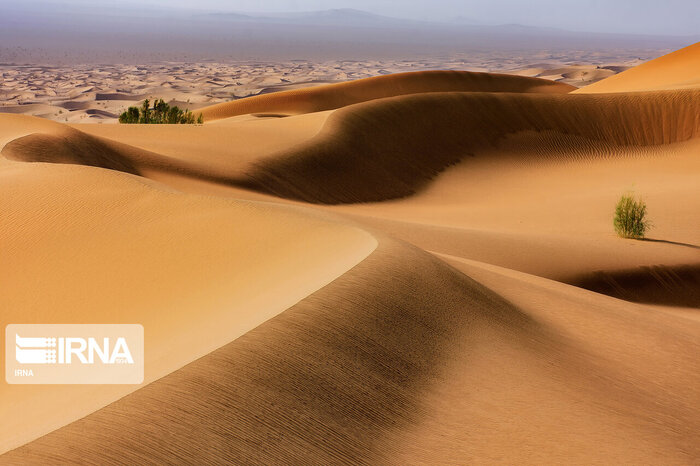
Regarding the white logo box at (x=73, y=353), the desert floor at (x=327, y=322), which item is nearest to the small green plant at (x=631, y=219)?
the desert floor at (x=327, y=322)

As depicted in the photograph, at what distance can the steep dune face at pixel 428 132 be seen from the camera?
936 inches

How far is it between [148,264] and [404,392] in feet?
12.5

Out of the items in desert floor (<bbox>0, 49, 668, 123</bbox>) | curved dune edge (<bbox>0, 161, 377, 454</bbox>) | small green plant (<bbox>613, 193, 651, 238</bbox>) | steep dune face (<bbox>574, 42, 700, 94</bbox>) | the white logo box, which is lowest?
desert floor (<bbox>0, 49, 668, 123</bbox>)

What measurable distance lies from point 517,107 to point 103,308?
29.4m

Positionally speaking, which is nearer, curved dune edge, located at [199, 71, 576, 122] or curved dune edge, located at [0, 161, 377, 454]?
curved dune edge, located at [0, 161, 377, 454]

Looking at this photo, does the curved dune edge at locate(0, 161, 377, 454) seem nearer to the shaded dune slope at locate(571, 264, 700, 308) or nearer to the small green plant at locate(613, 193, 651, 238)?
the shaded dune slope at locate(571, 264, 700, 308)

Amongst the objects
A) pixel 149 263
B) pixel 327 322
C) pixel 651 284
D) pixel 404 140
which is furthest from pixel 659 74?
pixel 327 322

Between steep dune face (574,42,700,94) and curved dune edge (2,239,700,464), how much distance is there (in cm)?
4448

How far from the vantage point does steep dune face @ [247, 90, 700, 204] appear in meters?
23.8

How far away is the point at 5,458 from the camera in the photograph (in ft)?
13.1

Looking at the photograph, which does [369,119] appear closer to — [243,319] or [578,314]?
[578,314]

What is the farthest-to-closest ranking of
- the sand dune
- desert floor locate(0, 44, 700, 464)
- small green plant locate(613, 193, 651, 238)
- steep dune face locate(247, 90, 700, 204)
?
steep dune face locate(247, 90, 700, 204) → small green plant locate(613, 193, 651, 238) → the sand dune → desert floor locate(0, 44, 700, 464)

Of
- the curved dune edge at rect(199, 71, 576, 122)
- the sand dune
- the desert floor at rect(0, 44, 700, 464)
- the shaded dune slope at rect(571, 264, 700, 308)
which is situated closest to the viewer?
the desert floor at rect(0, 44, 700, 464)

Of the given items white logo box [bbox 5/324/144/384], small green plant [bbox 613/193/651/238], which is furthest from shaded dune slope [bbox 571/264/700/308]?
white logo box [bbox 5/324/144/384]
